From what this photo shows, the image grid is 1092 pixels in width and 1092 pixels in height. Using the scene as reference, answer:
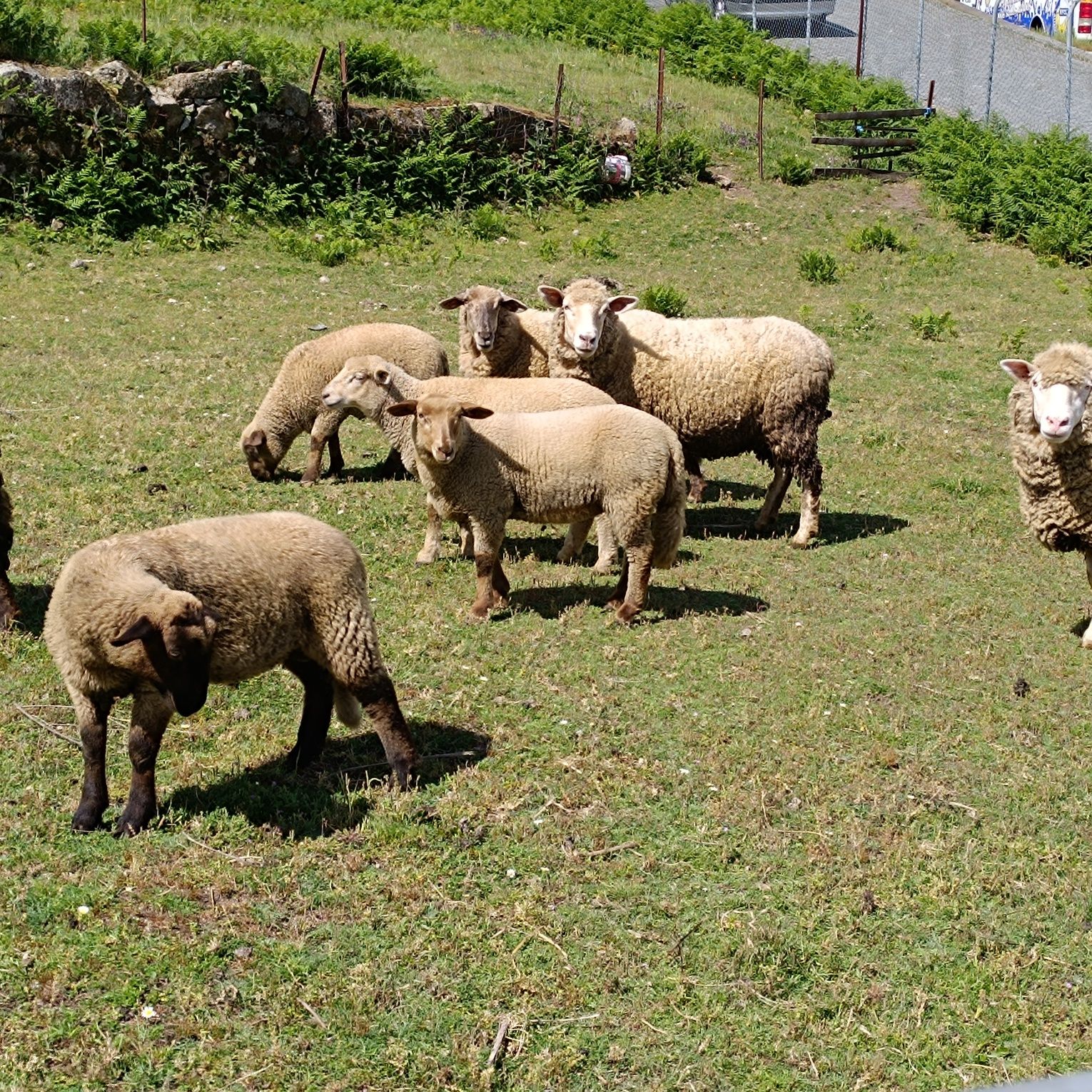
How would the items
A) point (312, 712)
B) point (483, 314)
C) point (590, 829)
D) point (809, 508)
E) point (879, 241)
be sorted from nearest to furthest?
1. point (590, 829)
2. point (312, 712)
3. point (809, 508)
4. point (483, 314)
5. point (879, 241)

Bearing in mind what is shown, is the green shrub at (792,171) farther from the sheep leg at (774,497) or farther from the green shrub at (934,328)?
the sheep leg at (774,497)

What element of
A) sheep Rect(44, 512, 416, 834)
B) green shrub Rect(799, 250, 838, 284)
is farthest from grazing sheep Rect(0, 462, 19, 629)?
green shrub Rect(799, 250, 838, 284)

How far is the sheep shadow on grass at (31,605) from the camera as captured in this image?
8.80 meters

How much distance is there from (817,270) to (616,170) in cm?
483

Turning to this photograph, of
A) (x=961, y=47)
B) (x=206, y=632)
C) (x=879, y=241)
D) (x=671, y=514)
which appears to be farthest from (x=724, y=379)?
(x=961, y=47)

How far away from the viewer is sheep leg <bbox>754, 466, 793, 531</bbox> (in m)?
12.6

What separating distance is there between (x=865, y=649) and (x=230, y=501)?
5415mm

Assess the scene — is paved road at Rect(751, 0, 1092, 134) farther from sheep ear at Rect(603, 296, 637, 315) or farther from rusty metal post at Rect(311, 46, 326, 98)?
sheep ear at Rect(603, 296, 637, 315)

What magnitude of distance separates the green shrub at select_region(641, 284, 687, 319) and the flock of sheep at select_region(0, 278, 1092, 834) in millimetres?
5809

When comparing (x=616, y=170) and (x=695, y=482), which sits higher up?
(x=616, y=170)

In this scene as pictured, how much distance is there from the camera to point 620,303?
12.8 m

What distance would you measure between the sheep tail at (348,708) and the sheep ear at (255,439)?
19.9 ft

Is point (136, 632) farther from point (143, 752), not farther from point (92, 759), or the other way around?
point (92, 759)

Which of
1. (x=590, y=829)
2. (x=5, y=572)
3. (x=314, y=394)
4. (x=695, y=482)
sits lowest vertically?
(x=590, y=829)
